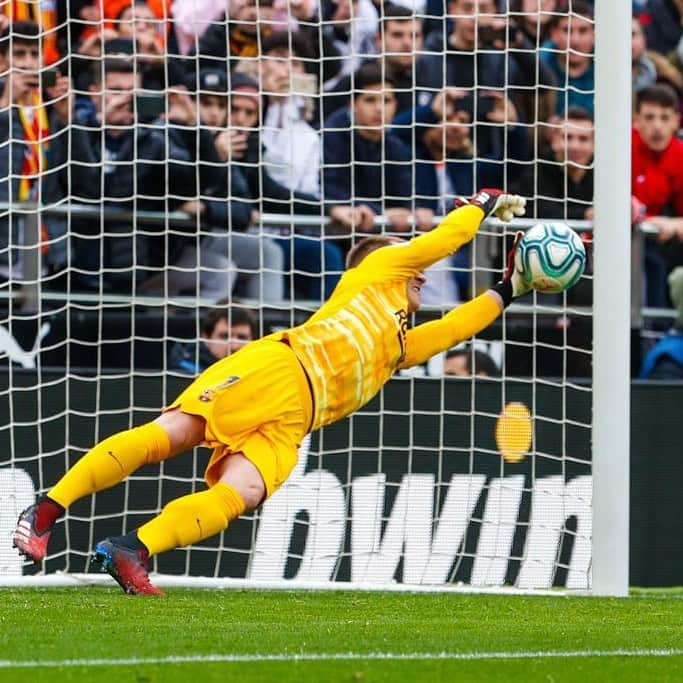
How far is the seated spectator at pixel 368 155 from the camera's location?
9.69 metres

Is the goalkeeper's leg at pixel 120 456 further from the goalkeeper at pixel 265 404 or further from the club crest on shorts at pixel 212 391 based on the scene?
the club crest on shorts at pixel 212 391

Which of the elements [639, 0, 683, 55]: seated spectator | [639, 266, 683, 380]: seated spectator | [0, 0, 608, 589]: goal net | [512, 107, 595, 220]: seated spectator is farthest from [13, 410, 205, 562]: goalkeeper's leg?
[639, 0, 683, 55]: seated spectator

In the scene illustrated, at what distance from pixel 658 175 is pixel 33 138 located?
→ 13.5 feet

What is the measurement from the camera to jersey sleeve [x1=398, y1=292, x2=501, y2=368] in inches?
303

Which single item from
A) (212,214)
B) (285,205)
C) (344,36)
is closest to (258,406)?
(212,214)

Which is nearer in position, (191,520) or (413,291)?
(191,520)

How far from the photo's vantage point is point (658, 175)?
35.5 feet

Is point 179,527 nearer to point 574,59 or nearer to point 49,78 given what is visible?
point 49,78

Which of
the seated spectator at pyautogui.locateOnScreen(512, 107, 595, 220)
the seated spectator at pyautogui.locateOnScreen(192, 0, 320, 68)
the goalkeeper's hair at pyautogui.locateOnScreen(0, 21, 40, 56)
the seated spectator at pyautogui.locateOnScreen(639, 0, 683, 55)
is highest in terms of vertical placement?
the seated spectator at pyautogui.locateOnScreen(639, 0, 683, 55)

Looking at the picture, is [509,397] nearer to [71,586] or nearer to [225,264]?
[225,264]

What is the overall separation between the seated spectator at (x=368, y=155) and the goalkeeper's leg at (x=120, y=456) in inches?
114

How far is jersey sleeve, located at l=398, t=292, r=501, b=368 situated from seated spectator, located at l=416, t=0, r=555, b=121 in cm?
237

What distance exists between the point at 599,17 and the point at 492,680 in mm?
4097

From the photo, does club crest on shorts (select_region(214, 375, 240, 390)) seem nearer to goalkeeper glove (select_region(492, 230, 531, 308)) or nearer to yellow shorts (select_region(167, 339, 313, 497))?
yellow shorts (select_region(167, 339, 313, 497))
